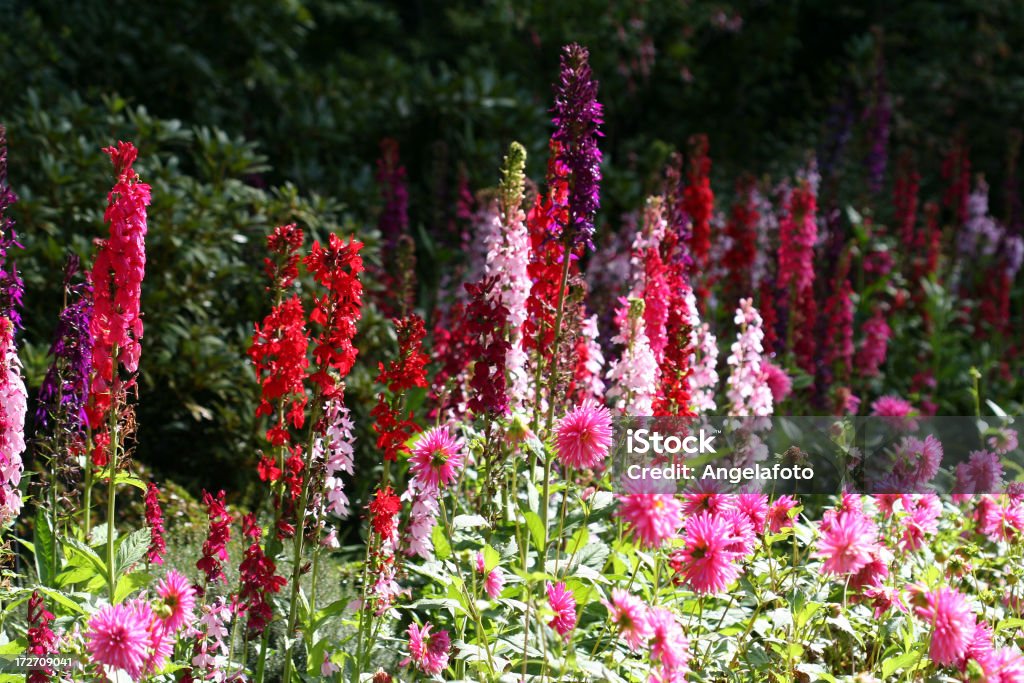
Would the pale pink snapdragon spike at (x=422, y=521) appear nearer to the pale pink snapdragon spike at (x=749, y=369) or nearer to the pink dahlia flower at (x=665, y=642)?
the pink dahlia flower at (x=665, y=642)

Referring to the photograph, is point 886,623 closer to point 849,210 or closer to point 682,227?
point 682,227

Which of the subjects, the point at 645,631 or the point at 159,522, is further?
the point at 159,522

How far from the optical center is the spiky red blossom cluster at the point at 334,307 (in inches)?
110

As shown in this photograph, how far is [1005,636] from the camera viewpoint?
Answer: 3383mm

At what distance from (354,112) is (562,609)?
6497mm

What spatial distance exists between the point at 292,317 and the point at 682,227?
2257 mm

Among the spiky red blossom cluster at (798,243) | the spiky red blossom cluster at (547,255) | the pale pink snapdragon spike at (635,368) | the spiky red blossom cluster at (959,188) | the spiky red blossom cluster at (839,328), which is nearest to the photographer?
the spiky red blossom cluster at (547,255)

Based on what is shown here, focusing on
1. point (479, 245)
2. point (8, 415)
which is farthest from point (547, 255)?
point (479, 245)

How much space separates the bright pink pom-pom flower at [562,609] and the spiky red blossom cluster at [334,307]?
75 cm

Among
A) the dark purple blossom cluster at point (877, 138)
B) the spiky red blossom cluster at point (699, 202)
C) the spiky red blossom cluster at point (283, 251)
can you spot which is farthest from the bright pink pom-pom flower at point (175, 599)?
the dark purple blossom cluster at point (877, 138)

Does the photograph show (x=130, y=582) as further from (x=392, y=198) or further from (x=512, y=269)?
(x=392, y=198)

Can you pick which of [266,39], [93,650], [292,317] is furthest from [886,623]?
[266,39]

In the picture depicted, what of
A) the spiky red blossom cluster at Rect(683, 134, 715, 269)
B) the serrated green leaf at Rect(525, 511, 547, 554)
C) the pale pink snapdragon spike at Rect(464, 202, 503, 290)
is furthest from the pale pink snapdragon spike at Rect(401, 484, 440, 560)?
the pale pink snapdragon spike at Rect(464, 202, 503, 290)

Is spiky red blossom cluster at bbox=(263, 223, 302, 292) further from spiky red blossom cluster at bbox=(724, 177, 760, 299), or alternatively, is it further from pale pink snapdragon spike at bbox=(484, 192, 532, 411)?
spiky red blossom cluster at bbox=(724, 177, 760, 299)
